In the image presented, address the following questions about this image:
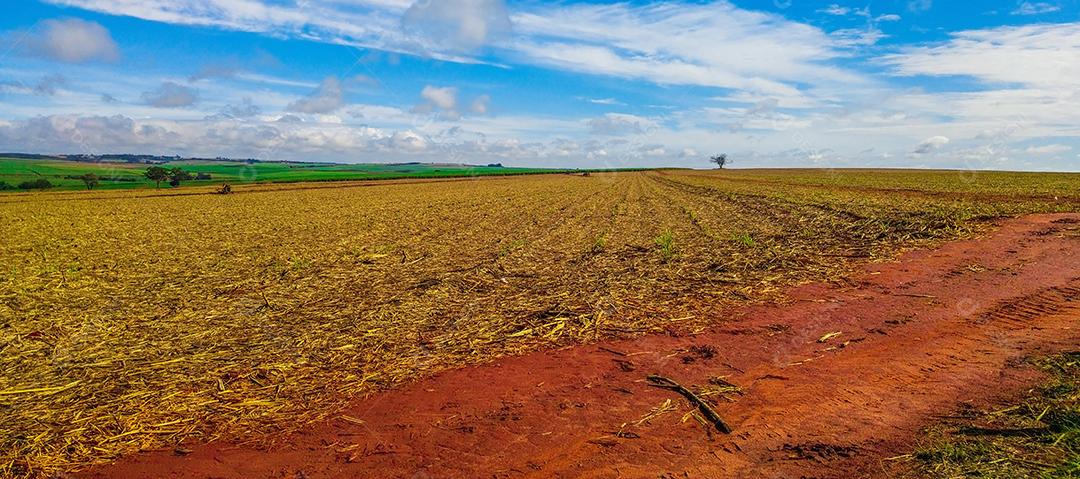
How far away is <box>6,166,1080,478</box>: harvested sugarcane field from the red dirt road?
3 cm

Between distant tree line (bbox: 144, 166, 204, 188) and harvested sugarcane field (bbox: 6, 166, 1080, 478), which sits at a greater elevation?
distant tree line (bbox: 144, 166, 204, 188)

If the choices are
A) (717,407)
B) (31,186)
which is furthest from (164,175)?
(717,407)

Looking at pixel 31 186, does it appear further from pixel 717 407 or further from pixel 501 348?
pixel 717 407

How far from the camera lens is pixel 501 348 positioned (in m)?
6.65

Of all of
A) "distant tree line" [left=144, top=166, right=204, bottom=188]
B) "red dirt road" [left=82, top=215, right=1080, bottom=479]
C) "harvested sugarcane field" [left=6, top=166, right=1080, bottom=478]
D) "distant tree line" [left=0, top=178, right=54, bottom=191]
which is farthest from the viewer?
"distant tree line" [left=0, top=178, right=54, bottom=191]

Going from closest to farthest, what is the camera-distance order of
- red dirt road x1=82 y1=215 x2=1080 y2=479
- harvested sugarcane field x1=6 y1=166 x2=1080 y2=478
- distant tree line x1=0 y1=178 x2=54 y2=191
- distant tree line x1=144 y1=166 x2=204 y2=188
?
red dirt road x1=82 y1=215 x2=1080 y2=479, harvested sugarcane field x1=6 y1=166 x2=1080 y2=478, distant tree line x1=144 y1=166 x2=204 y2=188, distant tree line x1=0 y1=178 x2=54 y2=191

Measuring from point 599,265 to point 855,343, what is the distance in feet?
18.7

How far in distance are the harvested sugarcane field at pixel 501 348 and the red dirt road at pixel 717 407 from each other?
28mm

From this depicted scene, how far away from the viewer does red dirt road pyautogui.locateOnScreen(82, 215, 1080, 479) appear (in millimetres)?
4082

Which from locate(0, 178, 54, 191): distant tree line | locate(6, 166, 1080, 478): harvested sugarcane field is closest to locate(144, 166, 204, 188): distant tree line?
locate(0, 178, 54, 191): distant tree line

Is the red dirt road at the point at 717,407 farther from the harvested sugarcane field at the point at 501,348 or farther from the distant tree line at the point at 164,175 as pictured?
the distant tree line at the point at 164,175

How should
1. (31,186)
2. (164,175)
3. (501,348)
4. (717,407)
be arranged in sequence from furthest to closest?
(31,186) → (164,175) → (501,348) → (717,407)

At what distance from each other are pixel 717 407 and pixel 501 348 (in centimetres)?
271

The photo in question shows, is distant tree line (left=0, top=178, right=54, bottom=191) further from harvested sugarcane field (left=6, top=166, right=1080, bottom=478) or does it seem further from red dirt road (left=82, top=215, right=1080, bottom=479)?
red dirt road (left=82, top=215, right=1080, bottom=479)
